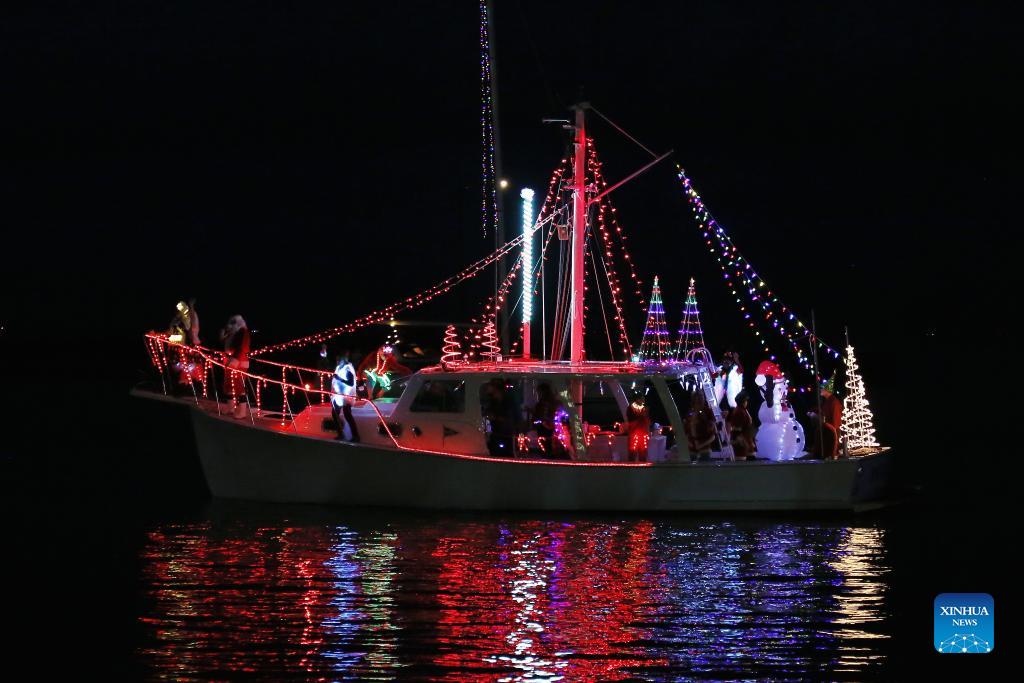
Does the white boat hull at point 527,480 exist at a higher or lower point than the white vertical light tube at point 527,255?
lower

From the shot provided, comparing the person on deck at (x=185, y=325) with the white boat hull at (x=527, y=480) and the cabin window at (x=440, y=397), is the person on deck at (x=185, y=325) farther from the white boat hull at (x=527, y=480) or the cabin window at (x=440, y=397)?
the cabin window at (x=440, y=397)

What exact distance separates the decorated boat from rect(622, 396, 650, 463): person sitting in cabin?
19 millimetres

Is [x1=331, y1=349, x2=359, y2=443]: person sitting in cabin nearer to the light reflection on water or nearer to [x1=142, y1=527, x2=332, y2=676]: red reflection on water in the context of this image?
the light reflection on water

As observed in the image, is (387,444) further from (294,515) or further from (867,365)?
(867,365)

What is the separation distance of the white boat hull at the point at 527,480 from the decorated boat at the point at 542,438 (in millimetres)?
20

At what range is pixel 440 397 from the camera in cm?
1983

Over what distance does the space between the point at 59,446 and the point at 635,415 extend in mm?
17041

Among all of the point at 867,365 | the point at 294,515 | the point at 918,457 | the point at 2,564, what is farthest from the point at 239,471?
the point at 867,365

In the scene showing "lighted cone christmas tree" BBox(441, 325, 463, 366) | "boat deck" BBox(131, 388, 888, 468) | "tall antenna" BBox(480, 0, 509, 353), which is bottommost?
"boat deck" BBox(131, 388, 888, 468)

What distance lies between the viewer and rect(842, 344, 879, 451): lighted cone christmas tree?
20.2 metres

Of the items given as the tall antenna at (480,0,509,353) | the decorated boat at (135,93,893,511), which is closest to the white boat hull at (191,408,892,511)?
the decorated boat at (135,93,893,511)

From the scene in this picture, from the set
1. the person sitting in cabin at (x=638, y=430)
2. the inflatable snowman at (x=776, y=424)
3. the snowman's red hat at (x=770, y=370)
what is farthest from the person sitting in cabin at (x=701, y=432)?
the snowman's red hat at (x=770, y=370)

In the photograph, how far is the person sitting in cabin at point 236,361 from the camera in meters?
20.7

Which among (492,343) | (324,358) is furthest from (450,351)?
(324,358)
